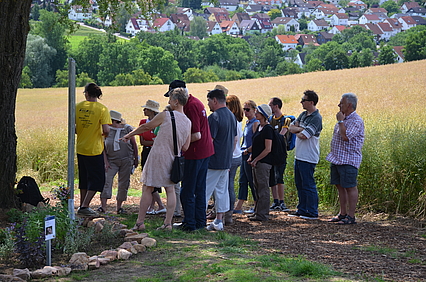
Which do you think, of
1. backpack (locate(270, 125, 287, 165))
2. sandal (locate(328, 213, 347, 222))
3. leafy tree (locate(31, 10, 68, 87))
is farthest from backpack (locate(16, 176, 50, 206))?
leafy tree (locate(31, 10, 68, 87))

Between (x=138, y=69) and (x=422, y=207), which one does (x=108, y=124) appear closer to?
(x=422, y=207)

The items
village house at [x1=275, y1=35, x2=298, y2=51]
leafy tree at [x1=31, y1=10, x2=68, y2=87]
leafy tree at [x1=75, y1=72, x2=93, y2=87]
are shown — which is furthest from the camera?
village house at [x1=275, y1=35, x2=298, y2=51]

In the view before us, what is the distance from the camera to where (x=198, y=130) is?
6688 millimetres

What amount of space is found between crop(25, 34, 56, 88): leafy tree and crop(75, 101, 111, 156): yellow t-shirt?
64.0 m

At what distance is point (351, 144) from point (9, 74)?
4.94 m

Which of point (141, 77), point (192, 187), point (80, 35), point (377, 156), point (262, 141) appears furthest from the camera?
point (80, 35)

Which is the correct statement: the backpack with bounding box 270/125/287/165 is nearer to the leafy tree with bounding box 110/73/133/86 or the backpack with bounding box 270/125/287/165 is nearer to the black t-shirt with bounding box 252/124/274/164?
the black t-shirt with bounding box 252/124/274/164

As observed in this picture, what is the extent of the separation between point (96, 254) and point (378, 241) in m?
3.54

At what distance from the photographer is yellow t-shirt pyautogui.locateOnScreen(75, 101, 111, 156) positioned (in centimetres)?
735

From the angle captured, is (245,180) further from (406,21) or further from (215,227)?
(406,21)

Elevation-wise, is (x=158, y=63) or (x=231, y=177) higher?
(x=158, y=63)

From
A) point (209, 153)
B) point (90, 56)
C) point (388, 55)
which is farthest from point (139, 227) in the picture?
point (388, 55)

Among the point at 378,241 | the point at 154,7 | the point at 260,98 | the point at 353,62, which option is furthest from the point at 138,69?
the point at 378,241

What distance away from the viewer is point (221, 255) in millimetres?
5426
